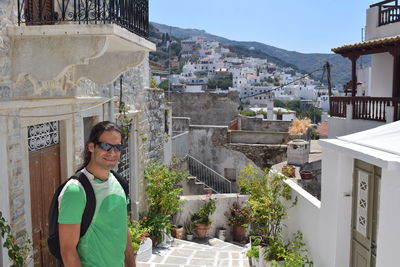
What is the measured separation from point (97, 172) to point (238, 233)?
9.18 m

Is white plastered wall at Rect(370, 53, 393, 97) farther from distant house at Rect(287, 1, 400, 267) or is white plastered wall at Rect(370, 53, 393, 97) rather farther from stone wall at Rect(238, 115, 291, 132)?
stone wall at Rect(238, 115, 291, 132)

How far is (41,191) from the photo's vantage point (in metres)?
5.76

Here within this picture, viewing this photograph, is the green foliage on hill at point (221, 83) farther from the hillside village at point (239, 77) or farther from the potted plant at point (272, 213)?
the potted plant at point (272, 213)

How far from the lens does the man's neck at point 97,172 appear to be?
122 inches

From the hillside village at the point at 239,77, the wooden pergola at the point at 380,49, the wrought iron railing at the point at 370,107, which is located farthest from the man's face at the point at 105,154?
the hillside village at the point at 239,77

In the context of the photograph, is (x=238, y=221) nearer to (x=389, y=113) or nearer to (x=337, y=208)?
(x=389, y=113)

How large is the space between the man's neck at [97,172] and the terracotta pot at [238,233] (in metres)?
9.03

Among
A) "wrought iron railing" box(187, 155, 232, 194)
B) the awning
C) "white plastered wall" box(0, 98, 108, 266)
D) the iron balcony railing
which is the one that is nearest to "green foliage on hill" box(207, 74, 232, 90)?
"wrought iron railing" box(187, 155, 232, 194)

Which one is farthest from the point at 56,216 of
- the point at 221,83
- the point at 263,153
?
the point at 221,83

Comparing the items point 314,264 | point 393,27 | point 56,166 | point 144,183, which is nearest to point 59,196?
point 56,166

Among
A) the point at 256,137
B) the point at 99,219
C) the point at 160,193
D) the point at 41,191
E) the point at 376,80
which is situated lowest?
the point at 160,193

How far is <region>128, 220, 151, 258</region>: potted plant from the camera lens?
791 centimetres

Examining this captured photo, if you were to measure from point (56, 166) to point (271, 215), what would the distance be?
409cm

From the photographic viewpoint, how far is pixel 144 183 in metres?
10.6
